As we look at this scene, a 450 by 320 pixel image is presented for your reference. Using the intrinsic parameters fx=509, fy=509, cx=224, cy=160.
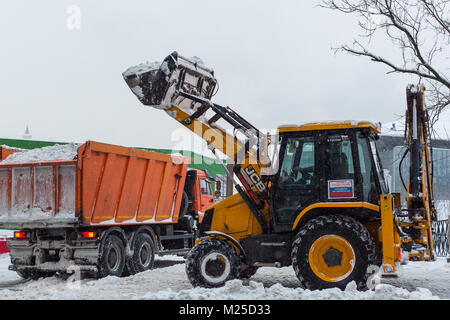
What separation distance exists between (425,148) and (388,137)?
18500 mm

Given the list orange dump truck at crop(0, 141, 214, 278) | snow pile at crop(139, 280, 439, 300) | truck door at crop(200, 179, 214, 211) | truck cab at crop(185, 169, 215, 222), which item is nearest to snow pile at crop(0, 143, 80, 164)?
orange dump truck at crop(0, 141, 214, 278)

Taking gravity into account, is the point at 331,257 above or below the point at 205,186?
below

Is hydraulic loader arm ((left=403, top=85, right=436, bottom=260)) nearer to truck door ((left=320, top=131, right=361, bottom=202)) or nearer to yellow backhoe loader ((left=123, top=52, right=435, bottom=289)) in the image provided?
yellow backhoe loader ((left=123, top=52, right=435, bottom=289))

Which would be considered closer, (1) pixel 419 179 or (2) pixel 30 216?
(1) pixel 419 179

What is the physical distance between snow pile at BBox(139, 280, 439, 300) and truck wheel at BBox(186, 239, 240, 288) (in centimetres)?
63

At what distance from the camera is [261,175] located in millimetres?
7863

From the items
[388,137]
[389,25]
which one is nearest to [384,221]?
[389,25]

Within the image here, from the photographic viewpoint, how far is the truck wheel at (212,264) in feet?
24.8

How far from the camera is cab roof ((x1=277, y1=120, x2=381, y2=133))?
7.36 meters

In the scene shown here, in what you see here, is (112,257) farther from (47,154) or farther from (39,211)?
(47,154)

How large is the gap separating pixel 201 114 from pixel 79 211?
9.18 ft

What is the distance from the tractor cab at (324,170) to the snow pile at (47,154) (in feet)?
12.7

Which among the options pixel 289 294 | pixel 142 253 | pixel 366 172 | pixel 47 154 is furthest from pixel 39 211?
pixel 366 172

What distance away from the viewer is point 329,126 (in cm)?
744
